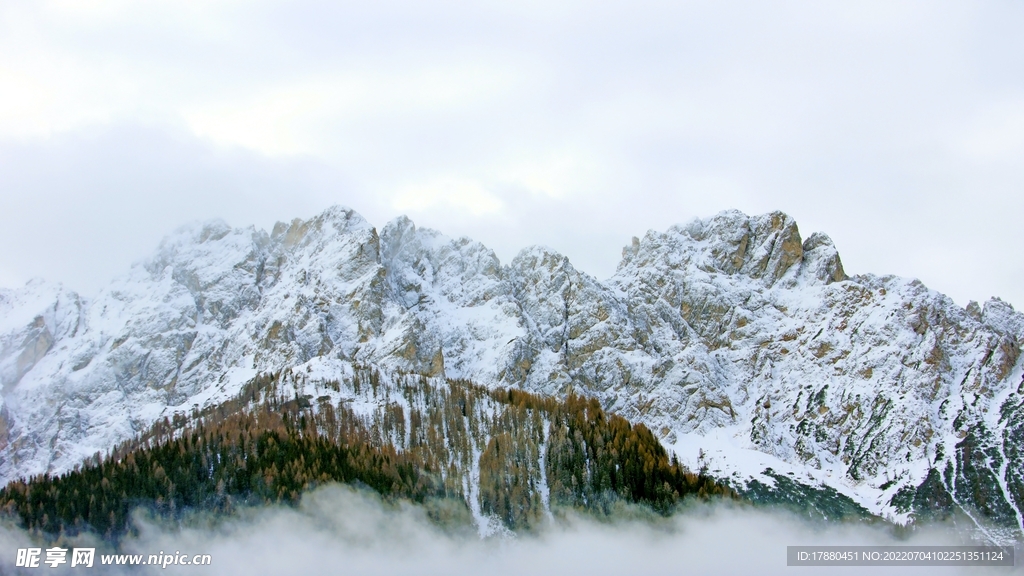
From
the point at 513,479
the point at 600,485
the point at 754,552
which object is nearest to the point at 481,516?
the point at 513,479

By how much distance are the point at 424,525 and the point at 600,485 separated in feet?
114

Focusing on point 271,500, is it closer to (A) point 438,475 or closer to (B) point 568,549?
(A) point 438,475

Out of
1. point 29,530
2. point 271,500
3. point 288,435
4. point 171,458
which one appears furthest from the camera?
point 288,435

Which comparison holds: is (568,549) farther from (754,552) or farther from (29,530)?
(29,530)

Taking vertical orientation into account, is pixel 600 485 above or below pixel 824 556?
above

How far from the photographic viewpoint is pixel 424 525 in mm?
169750

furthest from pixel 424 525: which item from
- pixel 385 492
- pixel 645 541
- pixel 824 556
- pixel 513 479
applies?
pixel 824 556

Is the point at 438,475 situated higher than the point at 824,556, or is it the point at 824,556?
the point at 438,475

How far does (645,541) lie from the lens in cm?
17162

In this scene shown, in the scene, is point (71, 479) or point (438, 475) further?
point (438, 475)

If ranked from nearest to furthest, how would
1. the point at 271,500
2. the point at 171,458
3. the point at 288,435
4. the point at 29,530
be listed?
the point at 29,530, the point at 271,500, the point at 171,458, the point at 288,435

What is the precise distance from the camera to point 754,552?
588ft

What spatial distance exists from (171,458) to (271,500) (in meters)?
23.7

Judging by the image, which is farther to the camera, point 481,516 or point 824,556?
point 824,556
